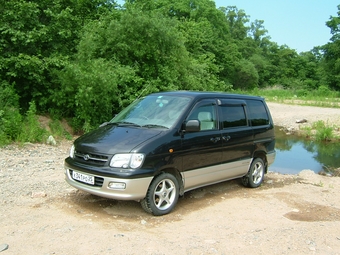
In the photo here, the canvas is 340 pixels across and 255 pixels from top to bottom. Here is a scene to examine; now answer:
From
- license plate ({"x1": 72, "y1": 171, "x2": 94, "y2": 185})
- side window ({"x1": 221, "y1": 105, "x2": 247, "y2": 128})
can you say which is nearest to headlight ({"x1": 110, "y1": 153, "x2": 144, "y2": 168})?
license plate ({"x1": 72, "y1": 171, "x2": 94, "y2": 185})

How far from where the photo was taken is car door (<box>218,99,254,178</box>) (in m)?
6.79

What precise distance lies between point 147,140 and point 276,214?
2537 mm

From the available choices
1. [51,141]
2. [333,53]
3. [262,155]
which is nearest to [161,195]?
[262,155]

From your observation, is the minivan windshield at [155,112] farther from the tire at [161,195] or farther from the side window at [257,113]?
the side window at [257,113]

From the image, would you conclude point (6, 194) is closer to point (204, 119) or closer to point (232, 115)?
point (204, 119)

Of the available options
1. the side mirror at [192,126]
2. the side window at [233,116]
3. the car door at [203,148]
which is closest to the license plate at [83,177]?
the car door at [203,148]

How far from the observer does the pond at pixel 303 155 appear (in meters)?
12.6

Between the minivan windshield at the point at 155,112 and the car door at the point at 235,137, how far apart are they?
0.98m

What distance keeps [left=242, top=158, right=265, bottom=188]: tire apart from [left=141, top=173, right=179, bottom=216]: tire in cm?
250

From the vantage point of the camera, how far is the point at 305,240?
189 inches

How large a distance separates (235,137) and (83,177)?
3.07m

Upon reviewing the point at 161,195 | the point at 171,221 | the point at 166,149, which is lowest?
the point at 171,221

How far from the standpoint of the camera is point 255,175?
7898mm

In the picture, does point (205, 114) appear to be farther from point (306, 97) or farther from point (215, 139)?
point (306, 97)
